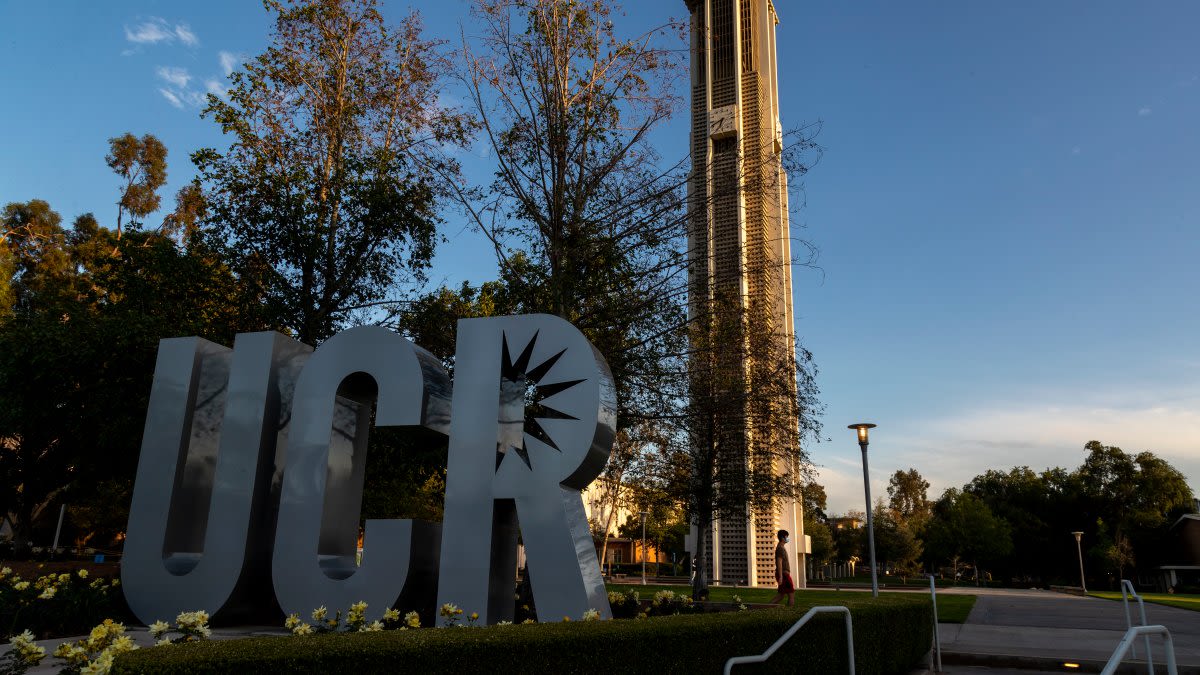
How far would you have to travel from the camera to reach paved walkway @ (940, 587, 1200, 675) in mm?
11008

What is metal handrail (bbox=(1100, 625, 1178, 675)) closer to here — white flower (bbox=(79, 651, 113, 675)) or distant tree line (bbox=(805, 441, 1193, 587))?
white flower (bbox=(79, 651, 113, 675))

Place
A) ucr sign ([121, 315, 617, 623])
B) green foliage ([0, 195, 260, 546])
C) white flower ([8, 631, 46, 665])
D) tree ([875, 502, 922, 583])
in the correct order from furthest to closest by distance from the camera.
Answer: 1. tree ([875, 502, 922, 583])
2. green foliage ([0, 195, 260, 546])
3. ucr sign ([121, 315, 617, 623])
4. white flower ([8, 631, 46, 665])

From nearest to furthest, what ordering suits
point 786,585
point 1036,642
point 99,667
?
point 99,667
point 786,585
point 1036,642

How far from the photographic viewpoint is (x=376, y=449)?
1750 cm

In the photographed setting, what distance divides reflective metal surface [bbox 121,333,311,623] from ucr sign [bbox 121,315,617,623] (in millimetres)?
24

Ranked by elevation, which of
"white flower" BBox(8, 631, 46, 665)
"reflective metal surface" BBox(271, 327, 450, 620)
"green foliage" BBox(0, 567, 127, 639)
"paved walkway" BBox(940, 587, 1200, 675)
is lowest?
"paved walkway" BBox(940, 587, 1200, 675)

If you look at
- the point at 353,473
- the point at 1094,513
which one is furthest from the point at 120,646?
the point at 1094,513

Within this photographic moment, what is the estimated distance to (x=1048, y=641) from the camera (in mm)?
13602

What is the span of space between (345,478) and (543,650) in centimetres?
589

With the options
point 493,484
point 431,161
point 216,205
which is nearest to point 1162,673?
point 493,484

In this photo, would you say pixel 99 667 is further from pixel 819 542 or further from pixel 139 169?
pixel 819 542

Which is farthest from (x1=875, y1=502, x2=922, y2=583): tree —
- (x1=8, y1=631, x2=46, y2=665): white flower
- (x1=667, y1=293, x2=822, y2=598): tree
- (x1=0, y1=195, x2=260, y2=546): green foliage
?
(x1=8, y1=631, x2=46, y2=665): white flower

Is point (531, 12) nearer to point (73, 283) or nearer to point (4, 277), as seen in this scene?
point (73, 283)

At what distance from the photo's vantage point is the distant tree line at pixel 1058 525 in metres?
56.8
